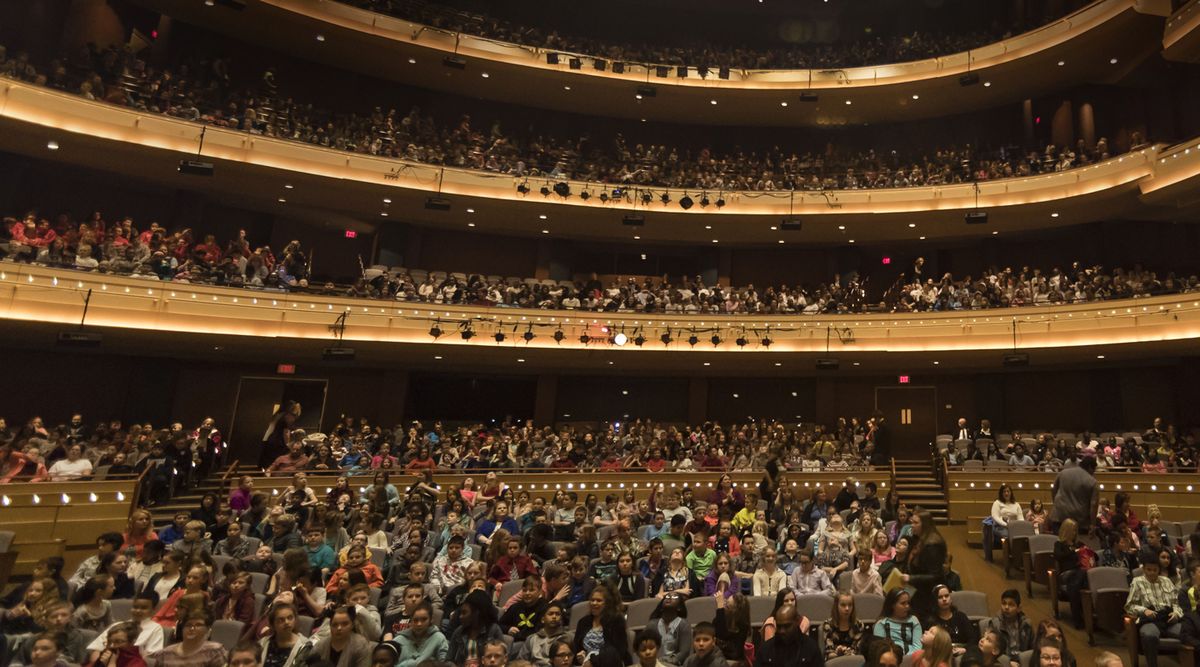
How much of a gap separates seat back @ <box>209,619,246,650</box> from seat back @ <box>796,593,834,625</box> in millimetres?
4049

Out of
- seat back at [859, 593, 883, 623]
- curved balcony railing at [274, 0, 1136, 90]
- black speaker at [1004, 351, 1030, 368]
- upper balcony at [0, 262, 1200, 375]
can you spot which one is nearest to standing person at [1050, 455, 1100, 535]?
seat back at [859, 593, 883, 623]

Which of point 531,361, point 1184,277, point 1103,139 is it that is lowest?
point 531,361

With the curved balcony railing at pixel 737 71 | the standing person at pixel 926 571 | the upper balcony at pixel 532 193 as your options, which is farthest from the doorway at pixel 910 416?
the standing person at pixel 926 571

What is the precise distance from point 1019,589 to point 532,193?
11.2m

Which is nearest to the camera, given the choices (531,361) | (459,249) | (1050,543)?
(1050,543)

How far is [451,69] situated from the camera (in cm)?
1617

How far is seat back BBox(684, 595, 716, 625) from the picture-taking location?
551 centimetres

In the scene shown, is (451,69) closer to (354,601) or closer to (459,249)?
(459,249)

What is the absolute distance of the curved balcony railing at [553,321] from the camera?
1091 cm

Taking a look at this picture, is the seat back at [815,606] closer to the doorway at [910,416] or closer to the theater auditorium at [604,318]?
the theater auditorium at [604,318]

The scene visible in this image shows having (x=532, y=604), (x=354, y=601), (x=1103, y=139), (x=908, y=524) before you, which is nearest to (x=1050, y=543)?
(x=908, y=524)

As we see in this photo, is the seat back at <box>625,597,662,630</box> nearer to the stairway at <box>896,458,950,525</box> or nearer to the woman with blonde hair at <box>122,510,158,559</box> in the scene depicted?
the woman with blonde hair at <box>122,510,158,559</box>

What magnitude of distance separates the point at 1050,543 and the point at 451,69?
572 inches

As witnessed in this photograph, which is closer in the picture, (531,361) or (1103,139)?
(1103,139)
